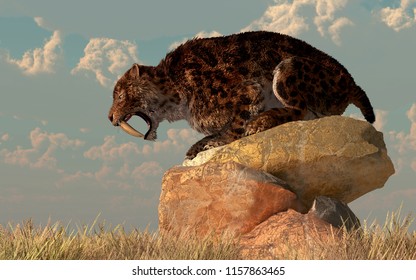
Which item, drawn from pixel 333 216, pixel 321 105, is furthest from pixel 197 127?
pixel 333 216

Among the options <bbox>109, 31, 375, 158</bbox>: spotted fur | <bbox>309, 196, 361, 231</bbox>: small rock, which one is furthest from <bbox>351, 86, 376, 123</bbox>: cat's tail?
<bbox>309, 196, 361, 231</bbox>: small rock

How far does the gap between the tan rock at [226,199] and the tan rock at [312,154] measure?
0.33 meters

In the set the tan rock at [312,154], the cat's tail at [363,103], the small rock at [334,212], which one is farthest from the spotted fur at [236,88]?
the small rock at [334,212]

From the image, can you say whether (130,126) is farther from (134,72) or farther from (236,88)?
(236,88)

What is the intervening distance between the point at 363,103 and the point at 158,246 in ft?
14.7

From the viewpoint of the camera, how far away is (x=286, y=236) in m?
7.71

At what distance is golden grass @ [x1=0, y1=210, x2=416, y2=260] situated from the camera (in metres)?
7.11

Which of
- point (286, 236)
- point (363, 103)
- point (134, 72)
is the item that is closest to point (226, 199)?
point (286, 236)

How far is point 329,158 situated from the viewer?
8625 mm

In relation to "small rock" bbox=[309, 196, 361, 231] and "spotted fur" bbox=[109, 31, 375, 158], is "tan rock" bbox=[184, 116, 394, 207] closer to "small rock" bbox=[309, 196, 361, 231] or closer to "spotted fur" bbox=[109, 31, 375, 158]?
"small rock" bbox=[309, 196, 361, 231]

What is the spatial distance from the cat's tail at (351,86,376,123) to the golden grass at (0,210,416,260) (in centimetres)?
247

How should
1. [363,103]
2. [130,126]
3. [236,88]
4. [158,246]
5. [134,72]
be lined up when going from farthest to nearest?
1. [130,126]
2. [134,72]
3. [363,103]
4. [236,88]
5. [158,246]
